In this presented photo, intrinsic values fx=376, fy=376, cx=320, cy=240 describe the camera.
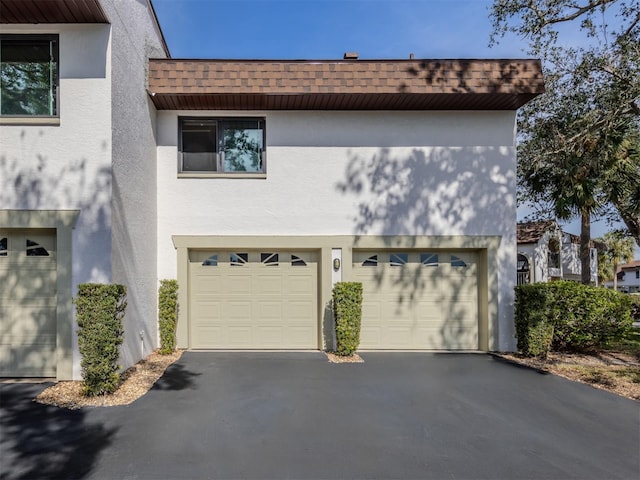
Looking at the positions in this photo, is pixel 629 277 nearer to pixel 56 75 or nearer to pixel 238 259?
pixel 238 259

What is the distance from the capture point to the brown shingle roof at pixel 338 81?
759 centimetres

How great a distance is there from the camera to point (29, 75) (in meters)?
6.21

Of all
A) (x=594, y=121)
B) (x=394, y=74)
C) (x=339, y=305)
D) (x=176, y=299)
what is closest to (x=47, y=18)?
(x=176, y=299)

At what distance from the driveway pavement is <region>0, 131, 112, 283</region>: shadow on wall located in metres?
2.15

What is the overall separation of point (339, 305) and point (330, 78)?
15.1 ft

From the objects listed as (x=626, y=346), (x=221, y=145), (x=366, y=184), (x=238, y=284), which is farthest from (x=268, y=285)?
(x=626, y=346)

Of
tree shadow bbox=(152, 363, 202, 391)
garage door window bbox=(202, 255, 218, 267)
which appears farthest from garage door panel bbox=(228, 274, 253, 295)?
tree shadow bbox=(152, 363, 202, 391)

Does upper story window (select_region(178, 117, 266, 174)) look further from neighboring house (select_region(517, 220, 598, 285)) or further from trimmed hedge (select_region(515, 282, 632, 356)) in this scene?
neighboring house (select_region(517, 220, 598, 285))

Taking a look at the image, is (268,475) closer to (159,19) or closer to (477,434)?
(477,434)

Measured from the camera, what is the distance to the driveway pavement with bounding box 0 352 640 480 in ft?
12.1

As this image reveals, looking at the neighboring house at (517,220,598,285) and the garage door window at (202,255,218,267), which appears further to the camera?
the neighboring house at (517,220,598,285)

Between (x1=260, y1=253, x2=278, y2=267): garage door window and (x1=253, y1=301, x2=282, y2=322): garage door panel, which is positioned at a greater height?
(x1=260, y1=253, x2=278, y2=267): garage door window

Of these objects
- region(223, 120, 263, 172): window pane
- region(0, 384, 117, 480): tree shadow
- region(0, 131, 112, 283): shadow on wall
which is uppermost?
region(223, 120, 263, 172): window pane

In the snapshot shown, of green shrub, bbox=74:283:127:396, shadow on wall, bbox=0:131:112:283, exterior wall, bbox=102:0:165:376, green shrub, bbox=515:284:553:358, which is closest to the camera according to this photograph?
green shrub, bbox=74:283:127:396
